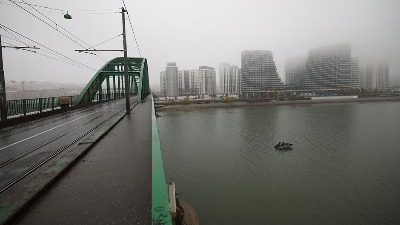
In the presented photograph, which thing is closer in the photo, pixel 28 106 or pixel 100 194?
pixel 100 194

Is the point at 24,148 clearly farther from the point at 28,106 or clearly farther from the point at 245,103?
the point at 245,103

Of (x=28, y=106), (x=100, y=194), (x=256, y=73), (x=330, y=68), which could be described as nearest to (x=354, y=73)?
(x=330, y=68)


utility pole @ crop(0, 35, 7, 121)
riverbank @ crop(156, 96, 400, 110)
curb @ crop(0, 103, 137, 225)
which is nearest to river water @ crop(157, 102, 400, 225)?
curb @ crop(0, 103, 137, 225)

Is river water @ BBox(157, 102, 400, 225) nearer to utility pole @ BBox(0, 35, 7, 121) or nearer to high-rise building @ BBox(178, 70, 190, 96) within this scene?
utility pole @ BBox(0, 35, 7, 121)

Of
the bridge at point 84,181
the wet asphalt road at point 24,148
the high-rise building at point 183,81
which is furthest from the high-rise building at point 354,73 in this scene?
the wet asphalt road at point 24,148

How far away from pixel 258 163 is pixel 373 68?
235263 millimetres

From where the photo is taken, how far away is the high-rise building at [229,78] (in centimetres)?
19025

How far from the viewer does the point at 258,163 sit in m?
24.3

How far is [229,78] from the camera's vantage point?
191250mm

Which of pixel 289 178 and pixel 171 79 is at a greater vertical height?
pixel 171 79

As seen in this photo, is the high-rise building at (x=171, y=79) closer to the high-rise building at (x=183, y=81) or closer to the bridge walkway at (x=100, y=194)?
the high-rise building at (x=183, y=81)

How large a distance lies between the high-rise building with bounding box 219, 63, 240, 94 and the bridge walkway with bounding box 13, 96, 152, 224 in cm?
18740

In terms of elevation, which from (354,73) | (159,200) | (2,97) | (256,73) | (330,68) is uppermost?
(330,68)

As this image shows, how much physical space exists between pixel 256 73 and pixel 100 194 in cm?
15883
